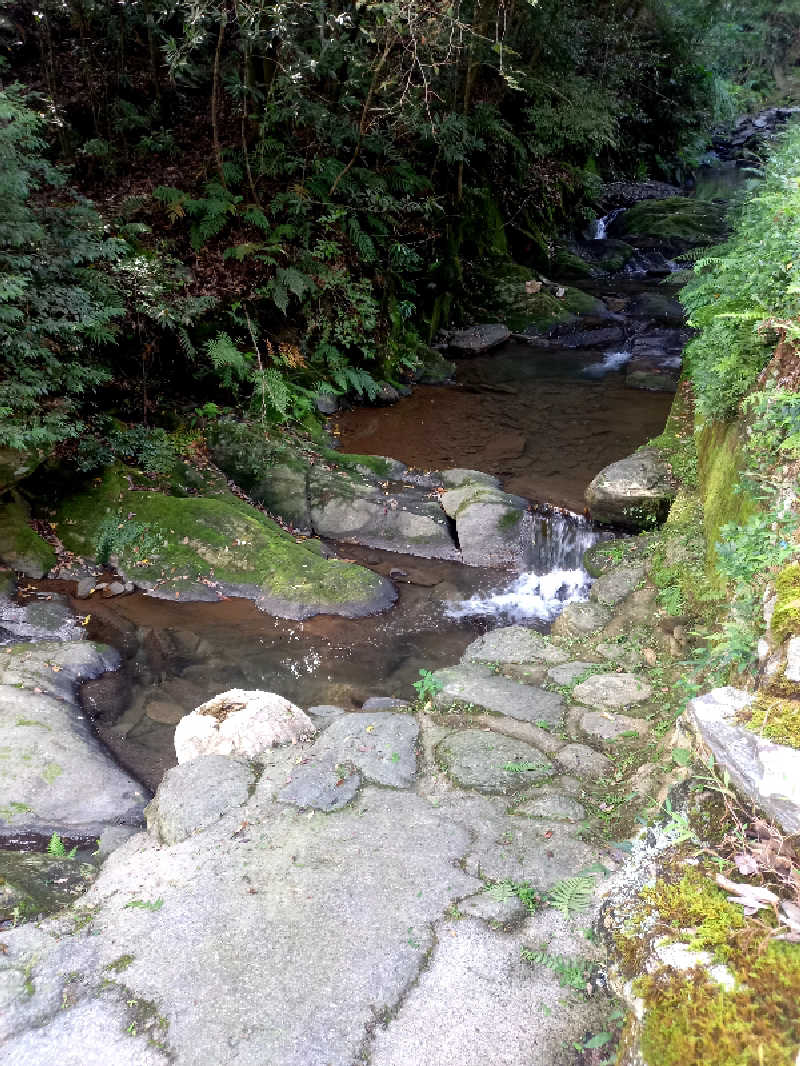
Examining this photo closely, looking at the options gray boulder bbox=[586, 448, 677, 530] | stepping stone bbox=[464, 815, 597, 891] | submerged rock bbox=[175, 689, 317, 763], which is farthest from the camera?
gray boulder bbox=[586, 448, 677, 530]

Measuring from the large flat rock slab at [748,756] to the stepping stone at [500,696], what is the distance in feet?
6.38

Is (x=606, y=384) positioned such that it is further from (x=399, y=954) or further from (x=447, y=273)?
(x=399, y=954)

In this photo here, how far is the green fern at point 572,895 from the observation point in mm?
2969

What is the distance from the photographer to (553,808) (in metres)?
3.74

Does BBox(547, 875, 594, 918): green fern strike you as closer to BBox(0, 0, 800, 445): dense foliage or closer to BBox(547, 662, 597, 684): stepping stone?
BBox(547, 662, 597, 684): stepping stone

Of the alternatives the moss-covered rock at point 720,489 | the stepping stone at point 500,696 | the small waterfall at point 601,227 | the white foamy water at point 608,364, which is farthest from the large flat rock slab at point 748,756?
the small waterfall at point 601,227

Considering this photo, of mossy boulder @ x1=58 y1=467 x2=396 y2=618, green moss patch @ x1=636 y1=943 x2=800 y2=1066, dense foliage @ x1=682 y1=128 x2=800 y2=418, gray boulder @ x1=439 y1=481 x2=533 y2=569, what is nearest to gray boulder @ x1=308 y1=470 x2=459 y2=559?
gray boulder @ x1=439 y1=481 x2=533 y2=569

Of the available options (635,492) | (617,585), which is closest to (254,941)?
(617,585)

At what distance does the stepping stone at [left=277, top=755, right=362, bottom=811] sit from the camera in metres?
3.86

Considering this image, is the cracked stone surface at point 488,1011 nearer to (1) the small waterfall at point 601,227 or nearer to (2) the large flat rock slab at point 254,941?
(2) the large flat rock slab at point 254,941

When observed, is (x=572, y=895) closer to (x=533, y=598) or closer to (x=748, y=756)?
(x=748, y=756)

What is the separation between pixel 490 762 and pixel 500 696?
0.87m

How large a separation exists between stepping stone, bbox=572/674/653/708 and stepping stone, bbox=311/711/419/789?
1.17m

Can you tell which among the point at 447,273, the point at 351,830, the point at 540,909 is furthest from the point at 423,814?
the point at 447,273
